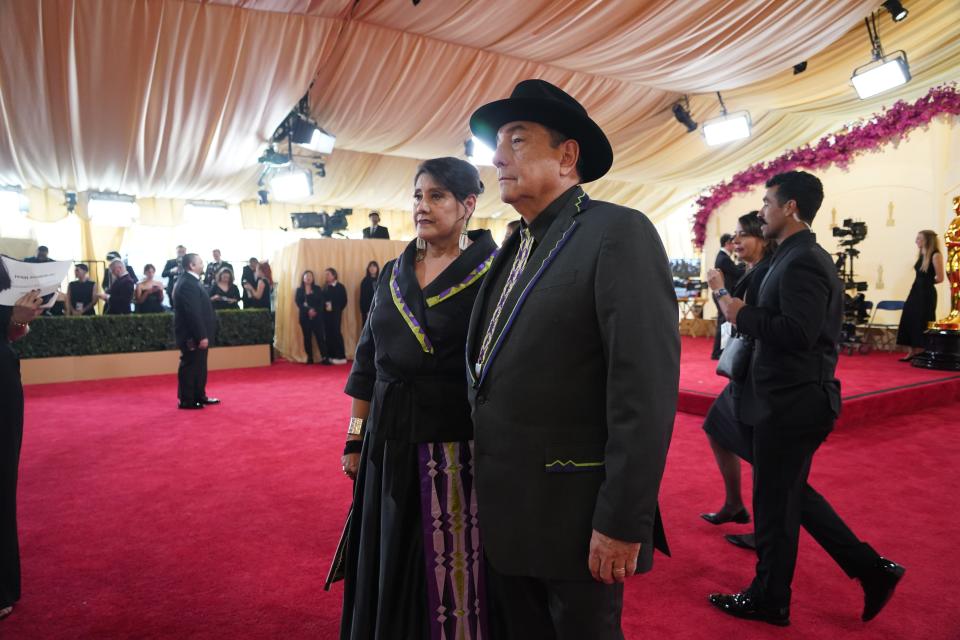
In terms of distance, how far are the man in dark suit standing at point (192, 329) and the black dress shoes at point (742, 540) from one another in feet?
16.1

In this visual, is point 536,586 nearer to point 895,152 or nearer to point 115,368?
point 115,368

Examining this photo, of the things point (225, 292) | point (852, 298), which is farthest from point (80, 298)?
point (852, 298)

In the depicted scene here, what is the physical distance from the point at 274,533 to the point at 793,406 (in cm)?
235

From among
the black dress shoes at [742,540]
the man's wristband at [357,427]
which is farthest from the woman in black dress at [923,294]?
the man's wristband at [357,427]

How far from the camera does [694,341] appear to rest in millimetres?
11055

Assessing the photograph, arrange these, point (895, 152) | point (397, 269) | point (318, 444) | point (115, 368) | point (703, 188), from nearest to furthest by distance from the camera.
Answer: point (397, 269) → point (318, 444) → point (115, 368) → point (895, 152) → point (703, 188)

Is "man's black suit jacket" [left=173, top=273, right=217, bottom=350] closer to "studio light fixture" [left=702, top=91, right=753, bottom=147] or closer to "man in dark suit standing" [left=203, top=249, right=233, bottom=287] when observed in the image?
"man in dark suit standing" [left=203, top=249, right=233, bottom=287]

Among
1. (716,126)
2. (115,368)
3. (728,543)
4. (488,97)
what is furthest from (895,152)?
(115,368)

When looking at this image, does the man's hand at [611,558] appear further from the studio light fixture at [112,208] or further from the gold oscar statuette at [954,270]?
the studio light fixture at [112,208]

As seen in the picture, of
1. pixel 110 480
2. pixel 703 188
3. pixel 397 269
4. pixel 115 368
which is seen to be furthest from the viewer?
pixel 703 188

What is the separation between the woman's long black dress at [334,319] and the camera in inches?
366

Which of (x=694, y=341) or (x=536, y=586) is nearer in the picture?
(x=536, y=586)

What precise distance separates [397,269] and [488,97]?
7010 mm

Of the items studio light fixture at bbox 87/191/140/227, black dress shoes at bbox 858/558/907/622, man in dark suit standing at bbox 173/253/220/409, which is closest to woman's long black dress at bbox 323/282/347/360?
man in dark suit standing at bbox 173/253/220/409
